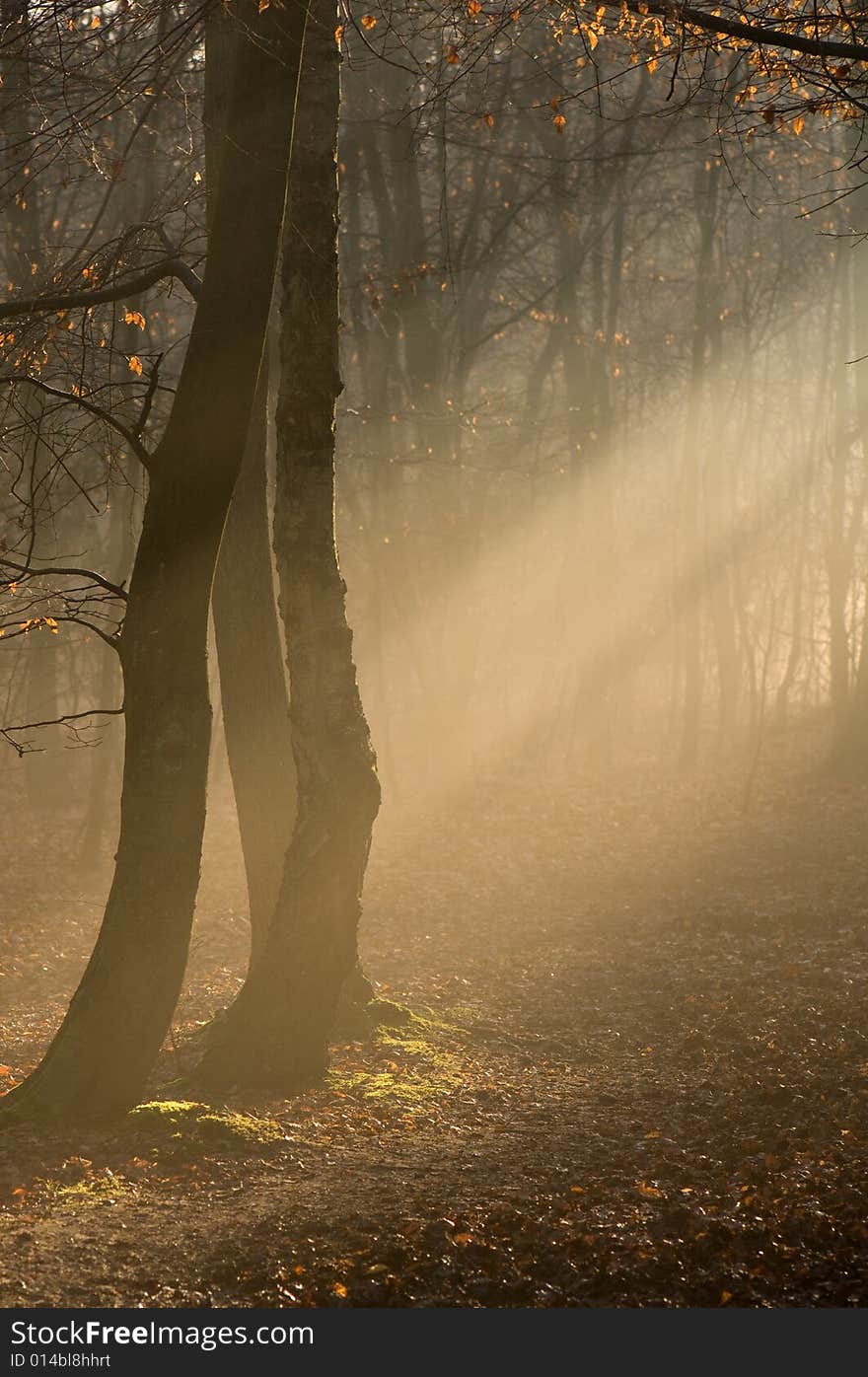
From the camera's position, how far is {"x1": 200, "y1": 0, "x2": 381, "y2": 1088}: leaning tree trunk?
25.6 ft

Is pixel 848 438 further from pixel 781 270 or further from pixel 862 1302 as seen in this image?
pixel 862 1302

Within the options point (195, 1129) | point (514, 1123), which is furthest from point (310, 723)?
point (514, 1123)

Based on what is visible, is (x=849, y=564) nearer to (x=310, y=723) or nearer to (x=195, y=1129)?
(x=310, y=723)

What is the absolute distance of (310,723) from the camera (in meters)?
7.84

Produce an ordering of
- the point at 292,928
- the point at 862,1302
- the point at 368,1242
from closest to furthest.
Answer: the point at 862,1302 < the point at 368,1242 < the point at 292,928

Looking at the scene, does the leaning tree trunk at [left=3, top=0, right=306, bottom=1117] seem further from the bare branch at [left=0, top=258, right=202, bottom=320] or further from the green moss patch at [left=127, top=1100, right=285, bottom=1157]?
the bare branch at [left=0, top=258, right=202, bottom=320]

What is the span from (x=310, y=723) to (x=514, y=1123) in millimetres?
2803

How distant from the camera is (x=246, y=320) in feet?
23.1

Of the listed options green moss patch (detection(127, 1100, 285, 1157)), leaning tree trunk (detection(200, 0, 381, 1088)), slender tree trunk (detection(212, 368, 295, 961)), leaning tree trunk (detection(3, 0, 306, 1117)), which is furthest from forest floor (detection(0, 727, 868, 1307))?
slender tree trunk (detection(212, 368, 295, 961))

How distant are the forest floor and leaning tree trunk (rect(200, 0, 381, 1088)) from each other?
50cm

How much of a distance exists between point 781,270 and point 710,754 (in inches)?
377

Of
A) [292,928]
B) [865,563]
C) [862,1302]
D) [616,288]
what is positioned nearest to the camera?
[862,1302]

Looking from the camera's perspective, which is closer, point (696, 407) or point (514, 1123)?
point (514, 1123)

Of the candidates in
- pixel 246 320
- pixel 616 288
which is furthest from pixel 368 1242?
pixel 616 288
